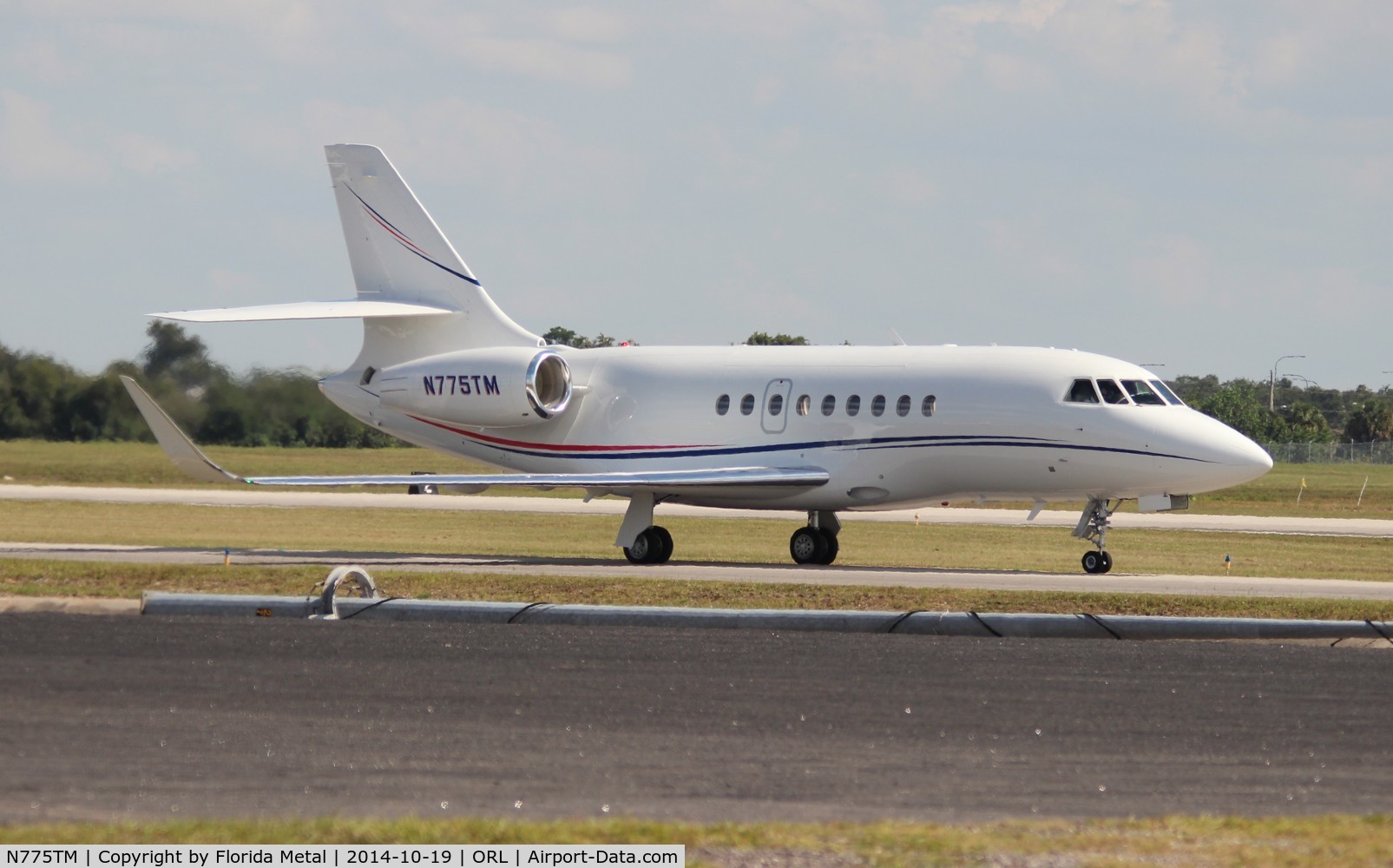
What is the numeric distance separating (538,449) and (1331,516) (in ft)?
83.6

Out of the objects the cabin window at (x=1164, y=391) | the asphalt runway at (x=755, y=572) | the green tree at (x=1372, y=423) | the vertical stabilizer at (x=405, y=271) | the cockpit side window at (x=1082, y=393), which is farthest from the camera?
the green tree at (x=1372, y=423)

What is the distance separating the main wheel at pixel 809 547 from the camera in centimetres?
2845

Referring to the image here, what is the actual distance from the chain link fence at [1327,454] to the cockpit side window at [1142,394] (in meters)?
71.0

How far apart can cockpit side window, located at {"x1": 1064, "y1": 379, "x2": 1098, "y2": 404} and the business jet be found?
0.03 metres

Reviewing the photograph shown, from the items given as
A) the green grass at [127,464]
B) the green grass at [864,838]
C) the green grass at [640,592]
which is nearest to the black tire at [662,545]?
the green grass at [640,592]

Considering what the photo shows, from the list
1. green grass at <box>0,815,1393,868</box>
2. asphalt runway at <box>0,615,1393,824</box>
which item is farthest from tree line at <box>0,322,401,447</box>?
green grass at <box>0,815,1393,868</box>

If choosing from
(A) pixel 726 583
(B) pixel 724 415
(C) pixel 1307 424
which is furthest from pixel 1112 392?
(C) pixel 1307 424

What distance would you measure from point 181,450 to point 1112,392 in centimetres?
1385

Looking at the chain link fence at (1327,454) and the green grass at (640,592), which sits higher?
the chain link fence at (1327,454)

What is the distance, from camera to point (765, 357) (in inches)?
1171

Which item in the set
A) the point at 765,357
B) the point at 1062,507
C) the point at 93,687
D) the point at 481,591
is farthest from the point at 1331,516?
the point at 93,687

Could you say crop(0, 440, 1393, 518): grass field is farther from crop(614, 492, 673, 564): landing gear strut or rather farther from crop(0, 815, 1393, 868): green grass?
crop(0, 815, 1393, 868): green grass

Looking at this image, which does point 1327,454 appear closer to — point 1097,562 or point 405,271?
point 405,271
